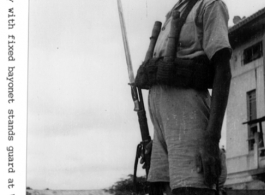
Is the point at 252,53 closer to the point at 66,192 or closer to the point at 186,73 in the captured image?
the point at 66,192

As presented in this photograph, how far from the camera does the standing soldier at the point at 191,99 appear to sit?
74.8 inches

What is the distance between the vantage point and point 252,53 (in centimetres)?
1422

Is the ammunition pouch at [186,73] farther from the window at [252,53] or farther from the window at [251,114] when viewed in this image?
the window at [251,114]

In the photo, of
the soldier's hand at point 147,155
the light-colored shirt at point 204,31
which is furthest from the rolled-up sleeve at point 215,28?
the soldier's hand at point 147,155

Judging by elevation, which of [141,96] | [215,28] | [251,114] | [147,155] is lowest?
[147,155]

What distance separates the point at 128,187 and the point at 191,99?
0.71m

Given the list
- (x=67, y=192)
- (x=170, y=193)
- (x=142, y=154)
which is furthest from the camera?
(x=67, y=192)

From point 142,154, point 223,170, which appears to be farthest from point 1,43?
point 223,170

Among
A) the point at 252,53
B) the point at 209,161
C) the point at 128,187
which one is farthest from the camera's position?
the point at 252,53

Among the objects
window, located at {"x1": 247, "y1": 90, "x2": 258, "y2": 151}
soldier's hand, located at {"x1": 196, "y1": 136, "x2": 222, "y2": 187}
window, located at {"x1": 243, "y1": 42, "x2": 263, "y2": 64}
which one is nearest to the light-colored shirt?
soldier's hand, located at {"x1": 196, "y1": 136, "x2": 222, "y2": 187}

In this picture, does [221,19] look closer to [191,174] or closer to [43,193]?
[191,174]

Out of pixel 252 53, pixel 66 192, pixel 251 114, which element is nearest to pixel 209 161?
pixel 66 192

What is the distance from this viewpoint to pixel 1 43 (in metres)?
2.70

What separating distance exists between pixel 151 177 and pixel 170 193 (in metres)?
0.10
